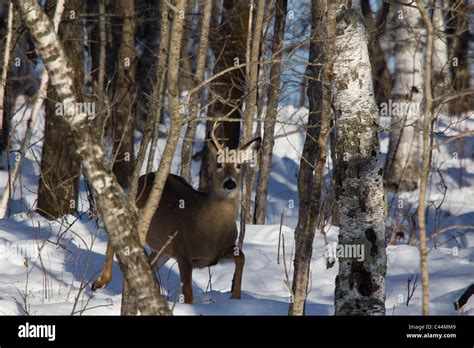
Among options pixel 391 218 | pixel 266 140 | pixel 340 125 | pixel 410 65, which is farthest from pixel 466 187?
pixel 340 125

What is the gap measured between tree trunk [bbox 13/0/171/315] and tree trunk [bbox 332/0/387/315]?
1.76m

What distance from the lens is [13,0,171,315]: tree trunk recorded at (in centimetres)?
465

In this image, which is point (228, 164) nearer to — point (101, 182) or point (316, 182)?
point (316, 182)

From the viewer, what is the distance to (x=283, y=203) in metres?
18.0

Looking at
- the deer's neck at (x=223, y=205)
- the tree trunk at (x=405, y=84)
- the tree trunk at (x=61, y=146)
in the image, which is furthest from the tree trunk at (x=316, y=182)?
the tree trunk at (x=405, y=84)

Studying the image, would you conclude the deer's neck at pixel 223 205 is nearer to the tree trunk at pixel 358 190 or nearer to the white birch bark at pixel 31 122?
the tree trunk at pixel 358 190

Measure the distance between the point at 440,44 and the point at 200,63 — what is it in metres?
11.2

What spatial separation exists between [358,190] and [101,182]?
6.76ft

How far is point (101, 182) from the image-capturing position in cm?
464

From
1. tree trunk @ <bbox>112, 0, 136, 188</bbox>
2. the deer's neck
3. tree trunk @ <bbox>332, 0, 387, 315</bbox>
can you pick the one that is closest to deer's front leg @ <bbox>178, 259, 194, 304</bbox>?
the deer's neck

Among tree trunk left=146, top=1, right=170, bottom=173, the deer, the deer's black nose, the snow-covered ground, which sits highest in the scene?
tree trunk left=146, top=1, right=170, bottom=173

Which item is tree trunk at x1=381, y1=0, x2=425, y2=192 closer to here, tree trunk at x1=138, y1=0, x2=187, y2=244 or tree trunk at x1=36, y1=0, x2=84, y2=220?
tree trunk at x1=36, y1=0, x2=84, y2=220

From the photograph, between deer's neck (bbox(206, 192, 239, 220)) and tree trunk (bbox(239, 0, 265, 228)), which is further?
tree trunk (bbox(239, 0, 265, 228))

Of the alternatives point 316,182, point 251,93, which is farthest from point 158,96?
point 251,93
